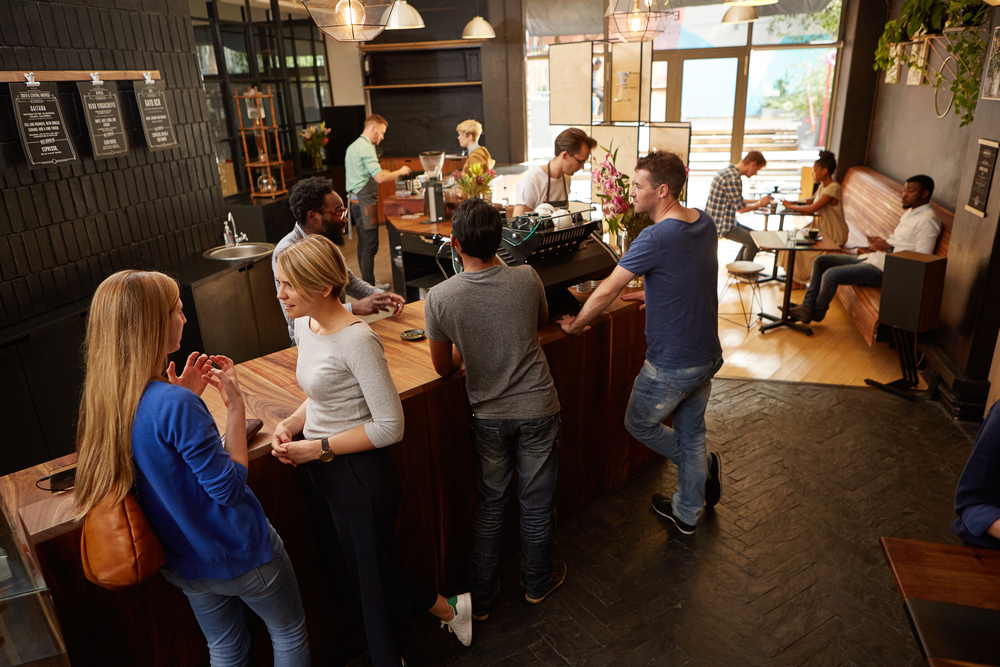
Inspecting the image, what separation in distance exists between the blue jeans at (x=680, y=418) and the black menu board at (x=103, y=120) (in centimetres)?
371

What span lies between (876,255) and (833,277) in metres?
0.44

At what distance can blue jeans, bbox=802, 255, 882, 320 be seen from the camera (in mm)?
5539

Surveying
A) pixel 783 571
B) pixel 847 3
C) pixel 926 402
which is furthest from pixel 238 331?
pixel 847 3

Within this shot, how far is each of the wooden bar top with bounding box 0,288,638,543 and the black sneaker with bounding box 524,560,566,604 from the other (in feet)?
3.25

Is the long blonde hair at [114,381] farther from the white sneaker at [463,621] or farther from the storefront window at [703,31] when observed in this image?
the storefront window at [703,31]

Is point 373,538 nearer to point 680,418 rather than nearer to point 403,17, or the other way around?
point 680,418

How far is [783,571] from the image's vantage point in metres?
2.92

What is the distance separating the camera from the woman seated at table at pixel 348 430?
1.91 meters

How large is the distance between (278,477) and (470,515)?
3.05 ft

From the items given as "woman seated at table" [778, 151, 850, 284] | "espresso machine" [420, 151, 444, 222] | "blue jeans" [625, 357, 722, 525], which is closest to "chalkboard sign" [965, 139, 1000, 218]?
"woman seated at table" [778, 151, 850, 284]

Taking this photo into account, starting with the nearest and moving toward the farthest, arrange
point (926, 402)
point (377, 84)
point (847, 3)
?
point (926, 402) → point (847, 3) → point (377, 84)

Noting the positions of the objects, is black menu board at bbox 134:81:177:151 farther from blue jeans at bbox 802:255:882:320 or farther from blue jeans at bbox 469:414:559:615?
blue jeans at bbox 802:255:882:320

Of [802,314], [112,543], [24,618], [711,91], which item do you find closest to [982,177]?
[802,314]

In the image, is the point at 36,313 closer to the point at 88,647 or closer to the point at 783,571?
the point at 88,647
